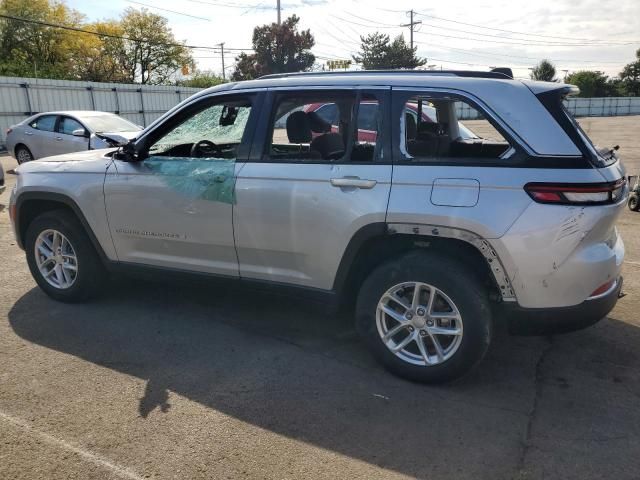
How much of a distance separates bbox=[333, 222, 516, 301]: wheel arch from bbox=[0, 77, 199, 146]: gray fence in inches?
857

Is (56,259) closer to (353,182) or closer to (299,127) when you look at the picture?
(299,127)

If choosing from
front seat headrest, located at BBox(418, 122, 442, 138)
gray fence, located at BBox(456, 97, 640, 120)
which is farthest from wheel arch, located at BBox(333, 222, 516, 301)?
gray fence, located at BBox(456, 97, 640, 120)

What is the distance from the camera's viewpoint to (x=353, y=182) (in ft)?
11.3

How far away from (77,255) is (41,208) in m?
0.64

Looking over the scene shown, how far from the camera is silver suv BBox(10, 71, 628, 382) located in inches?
122

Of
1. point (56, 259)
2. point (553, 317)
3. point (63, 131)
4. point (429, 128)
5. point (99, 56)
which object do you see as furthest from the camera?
point (99, 56)

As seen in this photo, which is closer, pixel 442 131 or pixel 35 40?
pixel 442 131

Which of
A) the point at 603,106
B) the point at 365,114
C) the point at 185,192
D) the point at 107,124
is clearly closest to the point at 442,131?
the point at 365,114

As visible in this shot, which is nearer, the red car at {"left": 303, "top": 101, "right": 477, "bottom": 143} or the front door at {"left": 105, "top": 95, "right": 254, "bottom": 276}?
the red car at {"left": 303, "top": 101, "right": 477, "bottom": 143}

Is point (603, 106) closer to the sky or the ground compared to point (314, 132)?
closer to the ground

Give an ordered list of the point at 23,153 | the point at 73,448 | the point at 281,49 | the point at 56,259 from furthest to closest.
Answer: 1. the point at 281,49
2. the point at 23,153
3. the point at 56,259
4. the point at 73,448

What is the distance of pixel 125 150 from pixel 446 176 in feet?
8.27

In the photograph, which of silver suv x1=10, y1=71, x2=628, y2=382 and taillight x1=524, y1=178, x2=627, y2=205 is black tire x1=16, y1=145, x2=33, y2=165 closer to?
silver suv x1=10, y1=71, x2=628, y2=382

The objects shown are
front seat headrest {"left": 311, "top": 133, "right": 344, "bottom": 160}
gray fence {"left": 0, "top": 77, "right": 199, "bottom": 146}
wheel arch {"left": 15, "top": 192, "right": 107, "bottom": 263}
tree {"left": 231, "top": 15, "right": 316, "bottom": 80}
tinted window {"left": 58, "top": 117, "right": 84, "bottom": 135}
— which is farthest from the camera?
tree {"left": 231, "top": 15, "right": 316, "bottom": 80}
